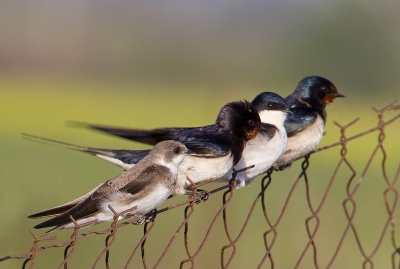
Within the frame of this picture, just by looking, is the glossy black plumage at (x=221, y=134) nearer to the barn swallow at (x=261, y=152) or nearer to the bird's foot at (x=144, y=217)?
the barn swallow at (x=261, y=152)

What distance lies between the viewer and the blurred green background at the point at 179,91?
28.2 feet

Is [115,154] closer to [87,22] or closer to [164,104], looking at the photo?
[164,104]

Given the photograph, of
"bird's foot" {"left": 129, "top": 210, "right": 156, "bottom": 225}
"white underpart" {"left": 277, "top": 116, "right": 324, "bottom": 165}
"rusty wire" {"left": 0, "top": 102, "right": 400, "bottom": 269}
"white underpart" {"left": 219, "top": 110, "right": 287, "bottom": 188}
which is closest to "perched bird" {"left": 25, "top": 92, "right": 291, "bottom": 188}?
"white underpart" {"left": 219, "top": 110, "right": 287, "bottom": 188}

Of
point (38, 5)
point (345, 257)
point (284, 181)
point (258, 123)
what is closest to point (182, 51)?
point (38, 5)

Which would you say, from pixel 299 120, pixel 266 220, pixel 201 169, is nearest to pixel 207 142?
pixel 201 169

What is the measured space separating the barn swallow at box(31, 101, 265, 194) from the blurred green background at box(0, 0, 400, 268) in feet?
4.84

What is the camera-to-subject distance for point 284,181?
1309 centimetres

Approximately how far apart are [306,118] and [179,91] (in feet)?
86.5

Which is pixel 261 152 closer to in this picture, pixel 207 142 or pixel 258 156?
pixel 258 156

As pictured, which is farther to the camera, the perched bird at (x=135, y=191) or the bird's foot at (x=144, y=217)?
the bird's foot at (x=144, y=217)

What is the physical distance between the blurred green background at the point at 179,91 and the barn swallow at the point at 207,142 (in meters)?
1.47

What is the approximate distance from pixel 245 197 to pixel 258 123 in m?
7.78

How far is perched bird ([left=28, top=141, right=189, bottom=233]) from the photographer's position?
3434 mm

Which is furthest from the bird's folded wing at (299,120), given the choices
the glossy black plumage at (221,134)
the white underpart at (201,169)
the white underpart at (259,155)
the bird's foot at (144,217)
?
the bird's foot at (144,217)
